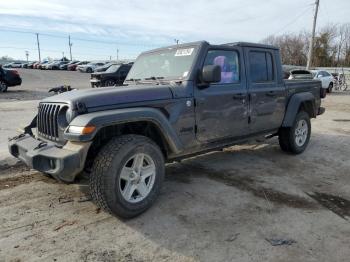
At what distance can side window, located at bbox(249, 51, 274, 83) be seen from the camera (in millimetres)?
5574

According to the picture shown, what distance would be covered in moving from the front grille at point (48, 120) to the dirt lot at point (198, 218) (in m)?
0.84

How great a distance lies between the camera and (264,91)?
18.7ft

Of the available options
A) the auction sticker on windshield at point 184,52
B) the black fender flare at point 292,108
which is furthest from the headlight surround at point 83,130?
the black fender flare at point 292,108

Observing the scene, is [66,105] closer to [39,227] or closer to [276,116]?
[39,227]

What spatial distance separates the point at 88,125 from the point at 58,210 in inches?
48.5

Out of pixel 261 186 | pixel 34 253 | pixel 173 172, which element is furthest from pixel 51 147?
pixel 261 186

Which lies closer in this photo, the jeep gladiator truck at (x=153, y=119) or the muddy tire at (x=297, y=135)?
the jeep gladiator truck at (x=153, y=119)

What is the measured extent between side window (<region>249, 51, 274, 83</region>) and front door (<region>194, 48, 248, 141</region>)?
308 mm

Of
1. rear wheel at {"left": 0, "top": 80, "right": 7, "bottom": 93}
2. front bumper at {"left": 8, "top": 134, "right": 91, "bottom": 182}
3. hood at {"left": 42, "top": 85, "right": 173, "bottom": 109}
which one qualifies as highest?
hood at {"left": 42, "top": 85, "right": 173, "bottom": 109}

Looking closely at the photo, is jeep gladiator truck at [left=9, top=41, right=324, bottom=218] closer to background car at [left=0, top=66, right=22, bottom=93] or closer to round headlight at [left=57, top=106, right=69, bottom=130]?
round headlight at [left=57, top=106, right=69, bottom=130]

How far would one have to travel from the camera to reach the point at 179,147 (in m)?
4.38

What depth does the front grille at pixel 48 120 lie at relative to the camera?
3.96 m

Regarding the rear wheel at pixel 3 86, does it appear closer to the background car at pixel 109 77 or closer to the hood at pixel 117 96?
the background car at pixel 109 77

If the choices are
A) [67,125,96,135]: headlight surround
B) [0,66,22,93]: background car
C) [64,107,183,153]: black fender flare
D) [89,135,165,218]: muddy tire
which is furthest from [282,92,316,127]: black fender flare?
[0,66,22,93]: background car
